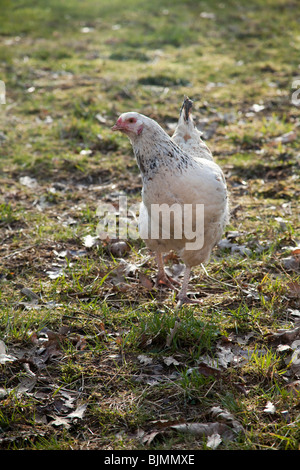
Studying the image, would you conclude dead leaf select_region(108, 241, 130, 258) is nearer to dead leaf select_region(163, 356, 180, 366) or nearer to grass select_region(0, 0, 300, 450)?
grass select_region(0, 0, 300, 450)

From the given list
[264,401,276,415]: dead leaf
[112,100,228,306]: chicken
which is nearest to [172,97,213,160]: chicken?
[112,100,228,306]: chicken

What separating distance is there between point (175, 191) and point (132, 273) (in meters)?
1.07

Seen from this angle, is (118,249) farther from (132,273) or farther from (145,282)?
(145,282)

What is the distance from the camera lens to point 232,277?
3.84m

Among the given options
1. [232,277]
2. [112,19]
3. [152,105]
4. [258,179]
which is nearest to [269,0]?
[112,19]

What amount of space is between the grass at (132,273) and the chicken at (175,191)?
0.55 metres

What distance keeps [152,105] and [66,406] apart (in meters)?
5.24

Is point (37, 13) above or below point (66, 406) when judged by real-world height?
above

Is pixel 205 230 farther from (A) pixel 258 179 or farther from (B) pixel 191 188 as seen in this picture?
(A) pixel 258 179

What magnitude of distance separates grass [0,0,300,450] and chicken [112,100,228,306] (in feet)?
1.79

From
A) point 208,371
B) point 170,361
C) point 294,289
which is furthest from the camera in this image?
point 294,289

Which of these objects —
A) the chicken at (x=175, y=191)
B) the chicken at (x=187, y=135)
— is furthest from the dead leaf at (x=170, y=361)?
the chicken at (x=187, y=135)

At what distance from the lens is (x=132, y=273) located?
4.06 m

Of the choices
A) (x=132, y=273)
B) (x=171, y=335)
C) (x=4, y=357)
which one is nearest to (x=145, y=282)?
(x=132, y=273)
